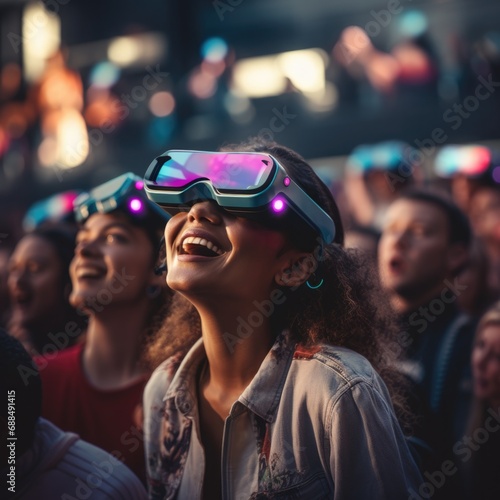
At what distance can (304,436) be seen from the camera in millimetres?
1942

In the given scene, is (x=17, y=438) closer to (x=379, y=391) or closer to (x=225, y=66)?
(x=379, y=391)

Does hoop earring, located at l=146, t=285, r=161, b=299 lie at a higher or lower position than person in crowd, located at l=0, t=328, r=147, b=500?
lower

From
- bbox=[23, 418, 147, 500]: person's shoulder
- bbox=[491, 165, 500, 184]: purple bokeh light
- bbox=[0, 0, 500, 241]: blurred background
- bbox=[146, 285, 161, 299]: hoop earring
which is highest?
bbox=[23, 418, 147, 500]: person's shoulder

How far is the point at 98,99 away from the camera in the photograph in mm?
9211

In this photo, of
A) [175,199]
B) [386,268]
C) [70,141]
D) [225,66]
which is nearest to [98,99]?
[70,141]

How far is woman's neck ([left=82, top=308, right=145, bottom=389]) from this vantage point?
292 centimetres

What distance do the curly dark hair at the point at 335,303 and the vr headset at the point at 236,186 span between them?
10 centimetres

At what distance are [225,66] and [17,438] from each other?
790cm

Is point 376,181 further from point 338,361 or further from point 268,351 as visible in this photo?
point 338,361

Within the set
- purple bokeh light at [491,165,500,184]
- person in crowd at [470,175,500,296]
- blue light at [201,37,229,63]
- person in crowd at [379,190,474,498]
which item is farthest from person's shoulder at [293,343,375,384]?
blue light at [201,37,229,63]

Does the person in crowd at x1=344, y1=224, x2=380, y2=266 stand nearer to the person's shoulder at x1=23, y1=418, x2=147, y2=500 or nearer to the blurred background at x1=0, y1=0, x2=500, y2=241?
the person's shoulder at x1=23, y1=418, x2=147, y2=500

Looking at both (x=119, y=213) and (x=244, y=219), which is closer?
(x=244, y=219)

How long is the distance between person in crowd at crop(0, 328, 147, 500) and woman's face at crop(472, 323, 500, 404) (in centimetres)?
172

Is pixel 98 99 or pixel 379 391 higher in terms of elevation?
pixel 379 391
